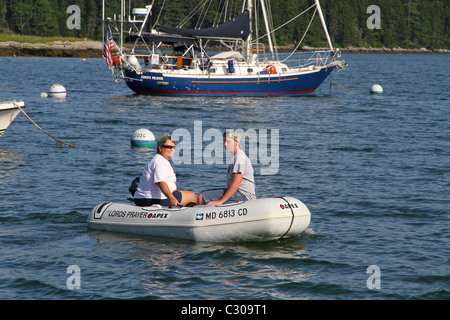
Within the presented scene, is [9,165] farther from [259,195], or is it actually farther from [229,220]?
[229,220]

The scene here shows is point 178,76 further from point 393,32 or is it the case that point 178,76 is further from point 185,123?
point 393,32

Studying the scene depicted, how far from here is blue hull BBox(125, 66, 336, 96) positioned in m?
34.6

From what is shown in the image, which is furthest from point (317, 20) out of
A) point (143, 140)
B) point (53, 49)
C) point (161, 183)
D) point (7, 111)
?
point (161, 183)

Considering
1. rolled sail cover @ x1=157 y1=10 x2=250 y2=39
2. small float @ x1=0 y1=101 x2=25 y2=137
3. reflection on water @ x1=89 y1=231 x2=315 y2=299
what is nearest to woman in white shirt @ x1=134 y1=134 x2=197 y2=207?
reflection on water @ x1=89 y1=231 x2=315 y2=299

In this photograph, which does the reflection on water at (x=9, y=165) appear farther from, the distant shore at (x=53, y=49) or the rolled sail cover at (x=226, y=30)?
Answer: the distant shore at (x=53, y=49)

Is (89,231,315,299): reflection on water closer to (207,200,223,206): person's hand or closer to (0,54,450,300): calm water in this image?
(0,54,450,300): calm water

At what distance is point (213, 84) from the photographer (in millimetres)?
34688

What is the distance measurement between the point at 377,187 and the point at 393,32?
163 metres

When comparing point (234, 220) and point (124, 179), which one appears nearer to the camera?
point (234, 220)

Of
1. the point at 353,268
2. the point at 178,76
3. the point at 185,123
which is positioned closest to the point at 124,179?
the point at 353,268

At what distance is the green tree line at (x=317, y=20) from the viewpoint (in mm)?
121688

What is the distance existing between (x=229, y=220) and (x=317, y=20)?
157220 mm

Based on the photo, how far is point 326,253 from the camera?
9.85 meters
